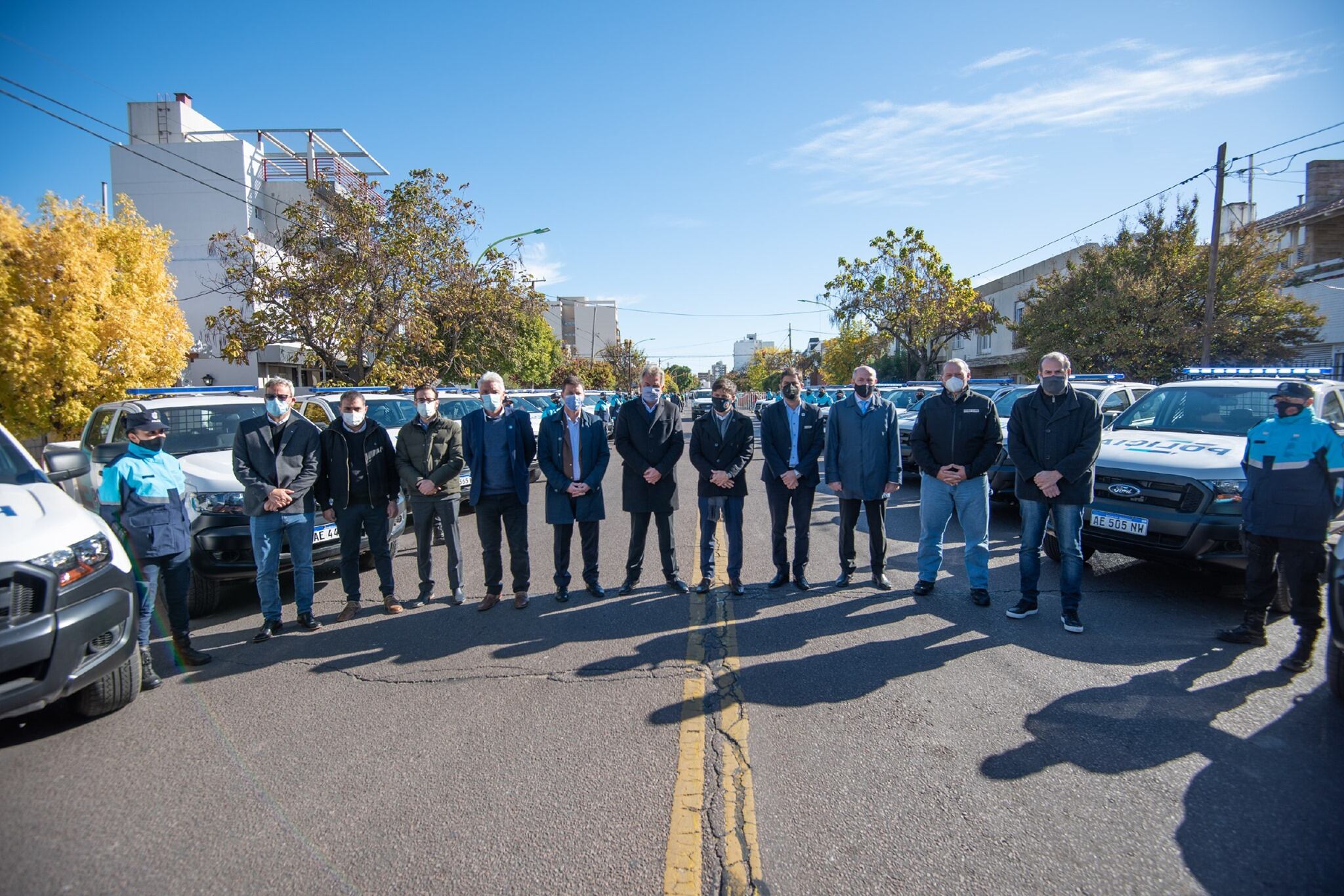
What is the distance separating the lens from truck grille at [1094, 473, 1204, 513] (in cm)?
598

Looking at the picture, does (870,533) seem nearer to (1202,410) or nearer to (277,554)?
(1202,410)

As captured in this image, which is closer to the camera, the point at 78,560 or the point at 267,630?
the point at 78,560

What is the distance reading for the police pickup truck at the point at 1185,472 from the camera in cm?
586

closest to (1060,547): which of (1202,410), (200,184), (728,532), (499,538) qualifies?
(728,532)

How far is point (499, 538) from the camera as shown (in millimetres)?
6539

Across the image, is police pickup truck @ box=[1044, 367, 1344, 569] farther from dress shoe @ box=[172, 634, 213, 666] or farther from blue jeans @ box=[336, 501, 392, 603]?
dress shoe @ box=[172, 634, 213, 666]

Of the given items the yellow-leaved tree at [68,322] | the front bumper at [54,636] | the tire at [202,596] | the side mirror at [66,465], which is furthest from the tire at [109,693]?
the yellow-leaved tree at [68,322]

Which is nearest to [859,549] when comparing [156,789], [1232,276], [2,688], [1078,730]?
[1078,730]

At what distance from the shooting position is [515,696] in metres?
4.39

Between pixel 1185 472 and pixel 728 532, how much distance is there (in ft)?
12.9

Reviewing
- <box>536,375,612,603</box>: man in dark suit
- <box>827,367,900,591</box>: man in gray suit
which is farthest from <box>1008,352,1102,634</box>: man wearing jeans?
<box>536,375,612,603</box>: man in dark suit

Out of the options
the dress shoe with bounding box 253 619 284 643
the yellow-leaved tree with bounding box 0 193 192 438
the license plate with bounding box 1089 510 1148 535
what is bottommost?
the dress shoe with bounding box 253 619 284 643

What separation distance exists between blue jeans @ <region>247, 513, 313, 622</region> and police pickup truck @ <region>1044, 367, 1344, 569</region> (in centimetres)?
673

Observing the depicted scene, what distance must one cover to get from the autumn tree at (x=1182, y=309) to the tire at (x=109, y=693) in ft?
74.1
